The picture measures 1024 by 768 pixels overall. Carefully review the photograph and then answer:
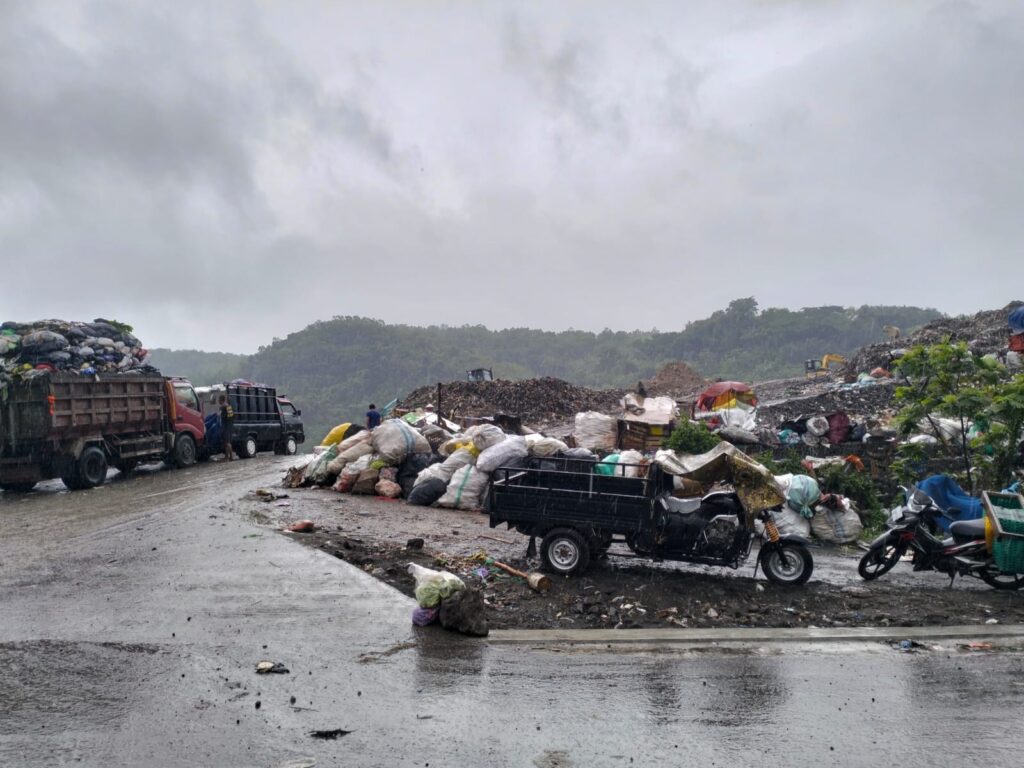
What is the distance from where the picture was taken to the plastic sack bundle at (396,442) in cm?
1376

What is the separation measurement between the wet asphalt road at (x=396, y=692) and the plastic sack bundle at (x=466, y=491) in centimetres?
470

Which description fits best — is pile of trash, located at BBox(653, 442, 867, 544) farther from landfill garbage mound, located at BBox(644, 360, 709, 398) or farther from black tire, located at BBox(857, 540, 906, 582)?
landfill garbage mound, located at BBox(644, 360, 709, 398)

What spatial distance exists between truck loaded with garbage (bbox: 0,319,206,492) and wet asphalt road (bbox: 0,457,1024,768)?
8.03 meters

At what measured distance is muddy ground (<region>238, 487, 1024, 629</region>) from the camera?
22.7 ft

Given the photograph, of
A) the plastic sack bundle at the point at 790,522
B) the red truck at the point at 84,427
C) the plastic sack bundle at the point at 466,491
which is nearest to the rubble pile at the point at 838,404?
the plastic sack bundle at the point at 790,522

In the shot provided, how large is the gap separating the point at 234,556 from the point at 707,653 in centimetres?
532

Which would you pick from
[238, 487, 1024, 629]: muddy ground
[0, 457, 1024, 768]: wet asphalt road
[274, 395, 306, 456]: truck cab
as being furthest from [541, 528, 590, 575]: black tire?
[274, 395, 306, 456]: truck cab

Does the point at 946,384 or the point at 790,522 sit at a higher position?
the point at 946,384

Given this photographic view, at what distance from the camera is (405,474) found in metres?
13.7

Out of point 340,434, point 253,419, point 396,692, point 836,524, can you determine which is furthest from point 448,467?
point 253,419

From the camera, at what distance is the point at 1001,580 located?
8.02 m

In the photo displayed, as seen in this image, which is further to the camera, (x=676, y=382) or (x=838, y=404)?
(x=676, y=382)

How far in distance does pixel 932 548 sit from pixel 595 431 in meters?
10.5

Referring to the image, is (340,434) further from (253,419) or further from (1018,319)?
(1018,319)
